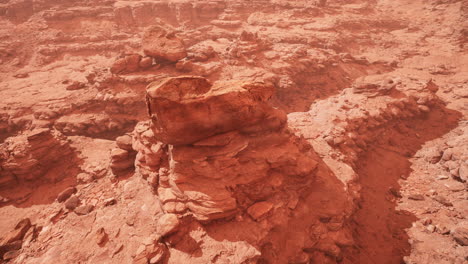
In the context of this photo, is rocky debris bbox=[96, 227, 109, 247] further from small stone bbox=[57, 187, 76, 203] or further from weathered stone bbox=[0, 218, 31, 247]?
small stone bbox=[57, 187, 76, 203]

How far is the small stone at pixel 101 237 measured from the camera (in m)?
4.72

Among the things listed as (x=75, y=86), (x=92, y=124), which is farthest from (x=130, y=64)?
(x=75, y=86)

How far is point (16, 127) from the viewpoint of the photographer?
1068 cm

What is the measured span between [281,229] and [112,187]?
5.05m

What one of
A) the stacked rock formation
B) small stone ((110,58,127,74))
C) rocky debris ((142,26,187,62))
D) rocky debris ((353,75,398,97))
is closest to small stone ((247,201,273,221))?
the stacked rock formation

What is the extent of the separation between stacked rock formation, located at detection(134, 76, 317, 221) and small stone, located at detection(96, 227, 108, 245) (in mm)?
1491

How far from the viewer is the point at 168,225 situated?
4367 millimetres

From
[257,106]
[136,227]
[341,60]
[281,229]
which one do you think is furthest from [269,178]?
[341,60]

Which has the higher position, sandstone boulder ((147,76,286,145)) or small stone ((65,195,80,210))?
sandstone boulder ((147,76,286,145))

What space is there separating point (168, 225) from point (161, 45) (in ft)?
31.6

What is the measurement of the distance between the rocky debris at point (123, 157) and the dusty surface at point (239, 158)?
4 centimetres

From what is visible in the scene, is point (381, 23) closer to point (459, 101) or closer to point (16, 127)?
point (459, 101)

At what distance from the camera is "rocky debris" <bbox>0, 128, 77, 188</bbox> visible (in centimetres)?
754

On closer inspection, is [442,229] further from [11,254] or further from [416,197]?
[11,254]
